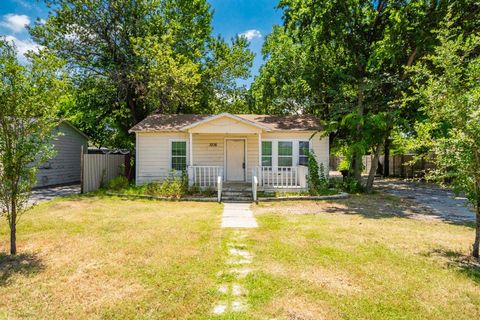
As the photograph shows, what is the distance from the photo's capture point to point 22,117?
4820 millimetres

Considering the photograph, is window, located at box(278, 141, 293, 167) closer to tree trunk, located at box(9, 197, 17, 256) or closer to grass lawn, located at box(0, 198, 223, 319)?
grass lawn, located at box(0, 198, 223, 319)

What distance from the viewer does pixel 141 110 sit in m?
19.5

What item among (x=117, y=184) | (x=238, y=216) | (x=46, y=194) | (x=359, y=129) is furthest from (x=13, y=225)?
(x=359, y=129)

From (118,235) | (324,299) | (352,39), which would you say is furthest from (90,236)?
(352,39)

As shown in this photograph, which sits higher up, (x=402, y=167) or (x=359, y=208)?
(x=402, y=167)

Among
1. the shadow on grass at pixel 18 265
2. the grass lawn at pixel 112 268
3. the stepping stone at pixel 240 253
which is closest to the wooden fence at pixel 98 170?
the grass lawn at pixel 112 268

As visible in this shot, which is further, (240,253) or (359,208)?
(359,208)

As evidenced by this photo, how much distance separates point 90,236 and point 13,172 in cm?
200

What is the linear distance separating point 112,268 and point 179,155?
31.6 ft

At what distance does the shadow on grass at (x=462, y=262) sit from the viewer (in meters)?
4.32

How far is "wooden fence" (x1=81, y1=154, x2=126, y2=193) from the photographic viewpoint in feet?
41.4

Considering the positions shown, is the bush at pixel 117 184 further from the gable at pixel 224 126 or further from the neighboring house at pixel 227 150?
the gable at pixel 224 126

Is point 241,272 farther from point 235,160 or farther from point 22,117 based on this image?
point 235,160

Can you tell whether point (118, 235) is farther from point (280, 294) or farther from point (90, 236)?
point (280, 294)
